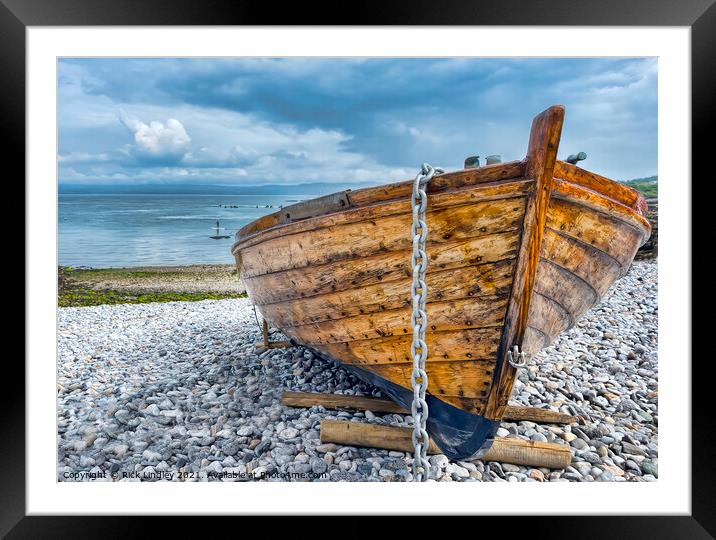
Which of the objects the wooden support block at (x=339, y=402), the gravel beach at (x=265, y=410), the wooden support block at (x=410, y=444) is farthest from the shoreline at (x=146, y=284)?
the wooden support block at (x=410, y=444)

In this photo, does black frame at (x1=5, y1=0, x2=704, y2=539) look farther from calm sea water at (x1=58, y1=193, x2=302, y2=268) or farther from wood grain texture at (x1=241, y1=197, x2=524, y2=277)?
calm sea water at (x1=58, y1=193, x2=302, y2=268)

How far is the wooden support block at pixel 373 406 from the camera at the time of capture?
8.75ft

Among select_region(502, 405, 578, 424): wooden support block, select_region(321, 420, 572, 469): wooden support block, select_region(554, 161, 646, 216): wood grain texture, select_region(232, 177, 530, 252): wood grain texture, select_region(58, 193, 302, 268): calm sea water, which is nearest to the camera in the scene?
select_region(232, 177, 530, 252): wood grain texture

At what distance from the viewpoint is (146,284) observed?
4.90 m

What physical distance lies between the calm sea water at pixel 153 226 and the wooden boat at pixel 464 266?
1.09m

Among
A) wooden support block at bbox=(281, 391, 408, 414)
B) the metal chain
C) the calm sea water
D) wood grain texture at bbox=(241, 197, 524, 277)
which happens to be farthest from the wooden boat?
the calm sea water

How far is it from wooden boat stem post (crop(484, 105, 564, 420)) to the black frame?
52 cm

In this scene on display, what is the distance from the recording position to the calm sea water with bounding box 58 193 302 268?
3.11 metres
